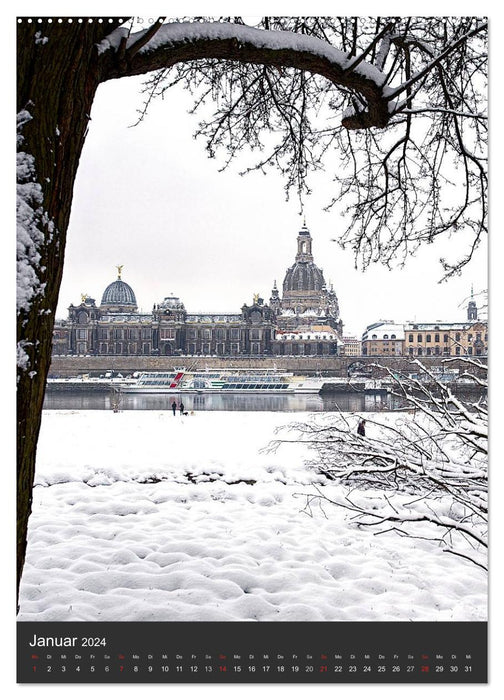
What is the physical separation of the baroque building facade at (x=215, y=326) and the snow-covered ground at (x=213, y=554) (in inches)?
37.4

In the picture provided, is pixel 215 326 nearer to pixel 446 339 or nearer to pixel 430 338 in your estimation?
pixel 430 338

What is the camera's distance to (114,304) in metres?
4.64

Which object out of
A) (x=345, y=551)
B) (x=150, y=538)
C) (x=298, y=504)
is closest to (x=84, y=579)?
(x=150, y=538)

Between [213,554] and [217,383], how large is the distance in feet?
11.6

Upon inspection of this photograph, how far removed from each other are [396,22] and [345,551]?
1.82m

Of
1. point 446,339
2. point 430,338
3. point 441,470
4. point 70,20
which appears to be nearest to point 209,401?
point 430,338

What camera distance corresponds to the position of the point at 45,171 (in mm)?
1115

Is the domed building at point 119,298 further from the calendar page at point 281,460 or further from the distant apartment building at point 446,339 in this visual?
the distant apartment building at point 446,339

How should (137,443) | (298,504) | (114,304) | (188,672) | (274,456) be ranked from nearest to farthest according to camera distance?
1. (188,672)
2. (298,504)
3. (274,456)
4. (137,443)
5. (114,304)

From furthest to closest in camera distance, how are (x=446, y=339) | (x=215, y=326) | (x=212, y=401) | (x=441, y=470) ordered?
1. (x=215, y=326)
2. (x=212, y=401)
3. (x=446, y=339)
4. (x=441, y=470)

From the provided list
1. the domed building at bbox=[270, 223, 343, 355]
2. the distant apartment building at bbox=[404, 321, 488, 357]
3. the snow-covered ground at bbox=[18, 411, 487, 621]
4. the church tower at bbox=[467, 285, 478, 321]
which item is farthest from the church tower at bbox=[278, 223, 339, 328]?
the snow-covered ground at bbox=[18, 411, 487, 621]

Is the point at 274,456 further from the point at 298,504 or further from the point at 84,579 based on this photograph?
the point at 84,579

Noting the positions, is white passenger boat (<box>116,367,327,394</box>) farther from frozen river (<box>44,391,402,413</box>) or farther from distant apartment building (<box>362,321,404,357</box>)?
distant apartment building (<box>362,321,404,357</box>)

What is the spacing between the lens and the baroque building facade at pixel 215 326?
12.0 feet
